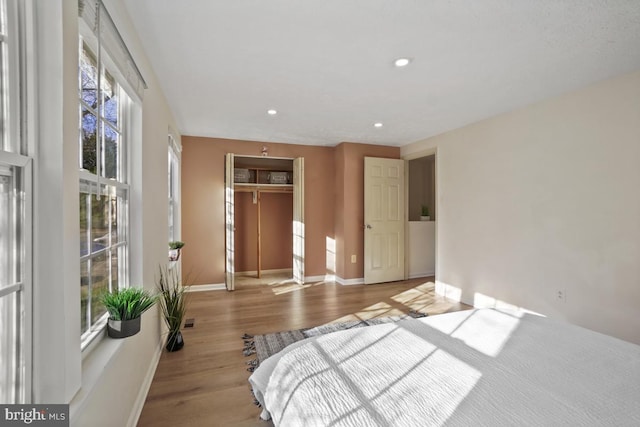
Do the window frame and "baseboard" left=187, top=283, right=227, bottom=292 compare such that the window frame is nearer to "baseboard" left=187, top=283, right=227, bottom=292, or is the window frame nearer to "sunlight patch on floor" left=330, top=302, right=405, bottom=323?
Answer: "baseboard" left=187, top=283, right=227, bottom=292

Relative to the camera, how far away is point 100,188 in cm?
143

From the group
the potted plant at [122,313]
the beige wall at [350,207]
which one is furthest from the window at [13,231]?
the beige wall at [350,207]

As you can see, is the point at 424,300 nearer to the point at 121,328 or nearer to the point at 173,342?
the point at 173,342

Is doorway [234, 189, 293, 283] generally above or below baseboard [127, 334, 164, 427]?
above

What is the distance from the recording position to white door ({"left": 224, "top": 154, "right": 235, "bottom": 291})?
4414 mm

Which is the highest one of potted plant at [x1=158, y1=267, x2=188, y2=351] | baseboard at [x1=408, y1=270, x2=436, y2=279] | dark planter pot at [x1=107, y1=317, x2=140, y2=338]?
dark planter pot at [x1=107, y1=317, x2=140, y2=338]

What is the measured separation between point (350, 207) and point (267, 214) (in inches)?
64.6

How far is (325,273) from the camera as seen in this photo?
5133 mm

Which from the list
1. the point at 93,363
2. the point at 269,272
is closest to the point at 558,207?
the point at 93,363

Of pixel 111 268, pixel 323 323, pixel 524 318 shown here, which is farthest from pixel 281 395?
pixel 323 323

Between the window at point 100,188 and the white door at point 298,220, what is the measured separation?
10.0ft

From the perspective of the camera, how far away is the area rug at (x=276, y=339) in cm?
248

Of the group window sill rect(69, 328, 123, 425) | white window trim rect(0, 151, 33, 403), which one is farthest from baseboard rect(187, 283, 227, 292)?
white window trim rect(0, 151, 33, 403)

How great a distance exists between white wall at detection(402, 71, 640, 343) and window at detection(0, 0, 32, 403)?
368 centimetres
